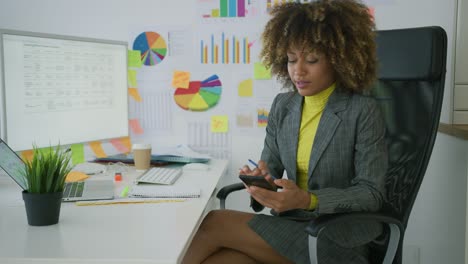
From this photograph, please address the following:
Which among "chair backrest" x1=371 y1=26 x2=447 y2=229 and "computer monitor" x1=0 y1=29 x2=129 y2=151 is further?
"computer monitor" x1=0 y1=29 x2=129 y2=151

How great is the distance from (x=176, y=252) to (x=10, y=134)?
837 millimetres

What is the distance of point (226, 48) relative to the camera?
213cm

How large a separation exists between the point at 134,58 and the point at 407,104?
1.29m

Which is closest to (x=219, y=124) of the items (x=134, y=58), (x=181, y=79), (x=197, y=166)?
(x=181, y=79)

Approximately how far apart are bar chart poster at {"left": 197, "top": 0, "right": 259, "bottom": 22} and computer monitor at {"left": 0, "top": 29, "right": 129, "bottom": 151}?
1.40 feet

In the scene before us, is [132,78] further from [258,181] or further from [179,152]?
[258,181]

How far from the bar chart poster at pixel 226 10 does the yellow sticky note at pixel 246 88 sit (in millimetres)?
291

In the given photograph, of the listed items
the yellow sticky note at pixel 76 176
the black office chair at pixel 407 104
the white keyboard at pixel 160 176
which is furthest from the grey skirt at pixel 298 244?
the yellow sticky note at pixel 76 176

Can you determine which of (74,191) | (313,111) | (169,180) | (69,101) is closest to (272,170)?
(313,111)

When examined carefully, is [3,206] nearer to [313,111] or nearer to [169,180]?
[169,180]

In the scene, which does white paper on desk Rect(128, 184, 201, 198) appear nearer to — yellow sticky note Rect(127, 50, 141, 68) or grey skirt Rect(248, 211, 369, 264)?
grey skirt Rect(248, 211, 369, 264)

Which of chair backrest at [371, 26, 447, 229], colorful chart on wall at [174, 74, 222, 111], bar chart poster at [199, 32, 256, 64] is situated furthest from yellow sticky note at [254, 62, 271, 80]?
chair backrest at [371, 26, 447, 229]

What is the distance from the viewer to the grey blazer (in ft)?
3.93

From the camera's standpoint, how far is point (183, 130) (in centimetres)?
221
